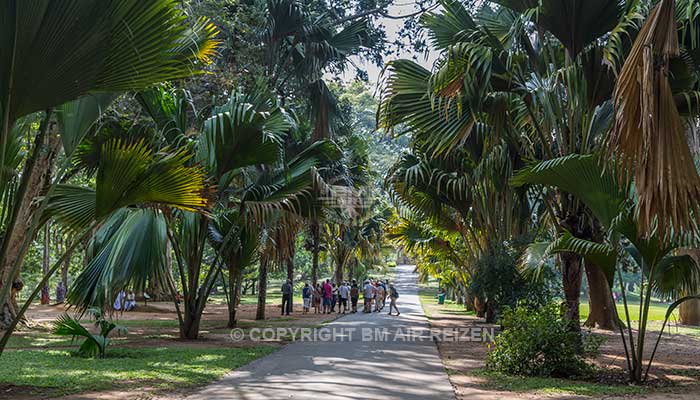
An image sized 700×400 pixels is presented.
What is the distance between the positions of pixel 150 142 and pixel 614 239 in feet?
21.6

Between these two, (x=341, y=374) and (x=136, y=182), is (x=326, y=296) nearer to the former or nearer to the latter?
(x=341, y=374)

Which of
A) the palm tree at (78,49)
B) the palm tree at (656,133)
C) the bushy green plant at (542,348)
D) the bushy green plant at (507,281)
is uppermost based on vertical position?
the palm tree at (78,49)

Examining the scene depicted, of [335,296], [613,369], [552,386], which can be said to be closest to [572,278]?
[613,369]

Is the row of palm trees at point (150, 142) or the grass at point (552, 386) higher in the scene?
the row of palm trees at point (150, 142)

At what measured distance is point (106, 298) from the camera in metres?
9.18

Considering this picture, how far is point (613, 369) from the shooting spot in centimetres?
1066

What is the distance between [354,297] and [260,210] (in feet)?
64.3

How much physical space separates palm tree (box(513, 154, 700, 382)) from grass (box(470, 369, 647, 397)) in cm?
69

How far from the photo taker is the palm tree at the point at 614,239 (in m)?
8.69

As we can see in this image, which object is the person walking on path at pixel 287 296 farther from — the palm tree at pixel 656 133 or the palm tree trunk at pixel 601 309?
the palm tree at pixel 656 133

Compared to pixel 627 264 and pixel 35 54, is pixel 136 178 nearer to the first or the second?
pixel 35 54

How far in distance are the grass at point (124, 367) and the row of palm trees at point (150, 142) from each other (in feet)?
3.51

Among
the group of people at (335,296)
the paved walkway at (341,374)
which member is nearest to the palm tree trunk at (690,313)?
the group of people at (335,296)

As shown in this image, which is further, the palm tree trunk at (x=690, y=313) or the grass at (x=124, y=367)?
the palm tree trunk at (x=690, y=313)
